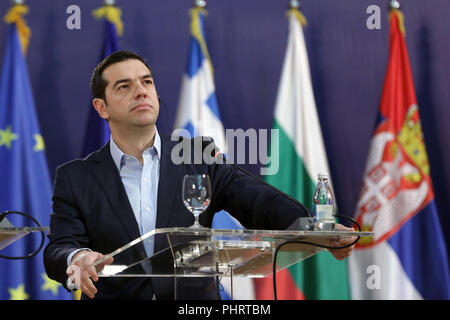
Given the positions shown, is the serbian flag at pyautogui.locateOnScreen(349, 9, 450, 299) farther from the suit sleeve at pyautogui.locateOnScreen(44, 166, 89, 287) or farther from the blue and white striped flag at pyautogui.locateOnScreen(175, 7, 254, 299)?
the suit sleeve at pyautogui.locateOnScreen(44, 166, 89, 287)

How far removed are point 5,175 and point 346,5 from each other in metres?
2.91

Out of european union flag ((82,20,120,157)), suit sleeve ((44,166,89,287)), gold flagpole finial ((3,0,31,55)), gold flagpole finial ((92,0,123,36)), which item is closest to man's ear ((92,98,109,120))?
suit sleeve ((44,166,89,287))

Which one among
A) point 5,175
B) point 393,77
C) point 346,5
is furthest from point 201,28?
point 5,175

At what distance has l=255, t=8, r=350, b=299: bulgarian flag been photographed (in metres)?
4.74

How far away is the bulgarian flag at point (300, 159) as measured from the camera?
474 centimetres

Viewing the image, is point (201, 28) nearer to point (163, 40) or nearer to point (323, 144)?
point (163, 40)

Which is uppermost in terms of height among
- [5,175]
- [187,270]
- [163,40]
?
[163,40]

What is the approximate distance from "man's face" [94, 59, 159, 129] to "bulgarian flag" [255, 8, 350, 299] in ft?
6.07

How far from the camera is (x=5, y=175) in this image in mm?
4672

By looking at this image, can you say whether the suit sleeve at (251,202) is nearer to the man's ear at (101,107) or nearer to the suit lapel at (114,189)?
the suit lapel at (114,189)

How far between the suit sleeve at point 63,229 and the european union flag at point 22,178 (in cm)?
165

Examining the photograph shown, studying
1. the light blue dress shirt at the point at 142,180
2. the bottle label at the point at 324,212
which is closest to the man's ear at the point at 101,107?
the light blue dress shirt at the point at 142,180

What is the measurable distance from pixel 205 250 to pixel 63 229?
3.17 feet

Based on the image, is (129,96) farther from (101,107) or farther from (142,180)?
(142,180)
